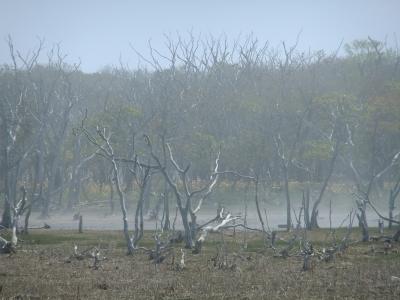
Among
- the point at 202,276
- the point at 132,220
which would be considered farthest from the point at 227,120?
the point at 202,276

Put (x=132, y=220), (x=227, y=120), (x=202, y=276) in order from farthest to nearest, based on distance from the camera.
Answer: (x=227, y=120) → (x=132, y=220) → (x=202, y=276)

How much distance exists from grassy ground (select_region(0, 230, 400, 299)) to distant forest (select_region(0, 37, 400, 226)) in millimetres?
19112

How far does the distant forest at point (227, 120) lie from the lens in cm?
4147

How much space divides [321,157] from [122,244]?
22001 mm

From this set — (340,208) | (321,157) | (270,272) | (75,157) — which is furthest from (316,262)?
(75,157)

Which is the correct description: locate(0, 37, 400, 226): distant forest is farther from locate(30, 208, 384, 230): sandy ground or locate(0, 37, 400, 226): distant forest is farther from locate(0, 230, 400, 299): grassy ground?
locate(0, 230, 400, 299): grassy ground

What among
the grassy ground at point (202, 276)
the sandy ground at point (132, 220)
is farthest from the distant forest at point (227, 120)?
the grassy ground at point (202, 276)

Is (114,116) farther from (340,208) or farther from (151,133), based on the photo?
(340,208)

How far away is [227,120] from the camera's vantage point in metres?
50.6

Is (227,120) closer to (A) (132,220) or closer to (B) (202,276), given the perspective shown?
(A) (132,220)

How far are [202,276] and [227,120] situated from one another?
3718cm

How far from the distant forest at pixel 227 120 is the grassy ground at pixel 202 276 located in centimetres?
1911

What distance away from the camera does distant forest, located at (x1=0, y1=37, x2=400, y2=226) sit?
136 feet

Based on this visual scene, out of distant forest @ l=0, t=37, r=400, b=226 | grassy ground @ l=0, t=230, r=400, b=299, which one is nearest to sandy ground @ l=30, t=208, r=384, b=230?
distant forest @ l=0, t=37, r=400, b=226
